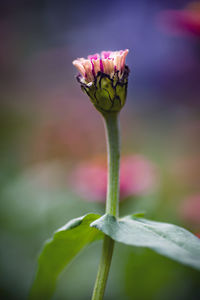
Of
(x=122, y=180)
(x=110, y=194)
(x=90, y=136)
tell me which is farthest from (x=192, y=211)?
(x=90, y=136)

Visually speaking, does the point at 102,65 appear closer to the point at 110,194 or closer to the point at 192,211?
the point at 110,194

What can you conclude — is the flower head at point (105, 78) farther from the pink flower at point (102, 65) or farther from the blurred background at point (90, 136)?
the blurred background at point (90, 136)

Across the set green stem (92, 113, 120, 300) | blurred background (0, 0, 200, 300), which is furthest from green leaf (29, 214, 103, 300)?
blurred background (0, 0, 200, 300)

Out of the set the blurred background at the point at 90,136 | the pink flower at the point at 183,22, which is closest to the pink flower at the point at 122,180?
the blurred background at the point at 90,136

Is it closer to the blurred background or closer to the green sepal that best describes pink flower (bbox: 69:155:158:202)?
the blurred background

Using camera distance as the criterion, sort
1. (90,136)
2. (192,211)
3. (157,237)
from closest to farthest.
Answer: (157,237)
(192,211)
(90,136)
